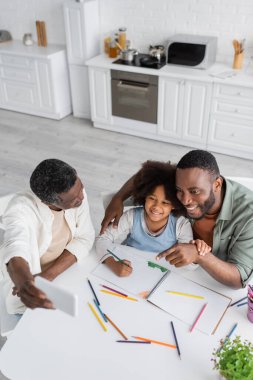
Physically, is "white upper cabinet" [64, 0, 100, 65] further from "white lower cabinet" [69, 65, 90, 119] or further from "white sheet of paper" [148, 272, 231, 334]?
"white sheet of paper" [148, 272, 231, 334]

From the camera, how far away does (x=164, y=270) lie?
1521 mm

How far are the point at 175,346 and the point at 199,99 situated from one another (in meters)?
2.92

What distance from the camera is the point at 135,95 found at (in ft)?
13.2

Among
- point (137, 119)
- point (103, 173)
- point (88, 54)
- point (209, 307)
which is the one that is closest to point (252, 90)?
point (137, 119)

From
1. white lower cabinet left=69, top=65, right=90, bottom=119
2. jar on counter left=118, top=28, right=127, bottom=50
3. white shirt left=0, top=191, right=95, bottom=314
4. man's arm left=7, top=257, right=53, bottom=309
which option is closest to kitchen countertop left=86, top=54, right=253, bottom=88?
jar on counter left=118, top=28, right=127, bottom=50

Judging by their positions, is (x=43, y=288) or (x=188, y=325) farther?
(x=188, y=325)

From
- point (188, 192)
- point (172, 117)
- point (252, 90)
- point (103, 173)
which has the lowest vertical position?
point (103, 173)

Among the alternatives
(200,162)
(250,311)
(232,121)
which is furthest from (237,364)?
(232,121)

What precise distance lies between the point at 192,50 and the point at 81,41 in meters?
1.31

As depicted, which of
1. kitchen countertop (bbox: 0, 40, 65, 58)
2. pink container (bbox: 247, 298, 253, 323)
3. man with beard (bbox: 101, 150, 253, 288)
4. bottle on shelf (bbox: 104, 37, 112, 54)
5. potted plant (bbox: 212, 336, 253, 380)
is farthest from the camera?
kitchen countertop (bbox: 0, 40, 65, 58)

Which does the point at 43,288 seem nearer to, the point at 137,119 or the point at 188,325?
→ the point at 188,325

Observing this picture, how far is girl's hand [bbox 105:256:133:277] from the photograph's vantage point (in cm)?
149

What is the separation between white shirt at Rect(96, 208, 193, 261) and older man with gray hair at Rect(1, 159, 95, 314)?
6cm

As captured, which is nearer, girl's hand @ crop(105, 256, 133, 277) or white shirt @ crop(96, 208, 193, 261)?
girl's hand @ crop(105, 256, 133, 277)
